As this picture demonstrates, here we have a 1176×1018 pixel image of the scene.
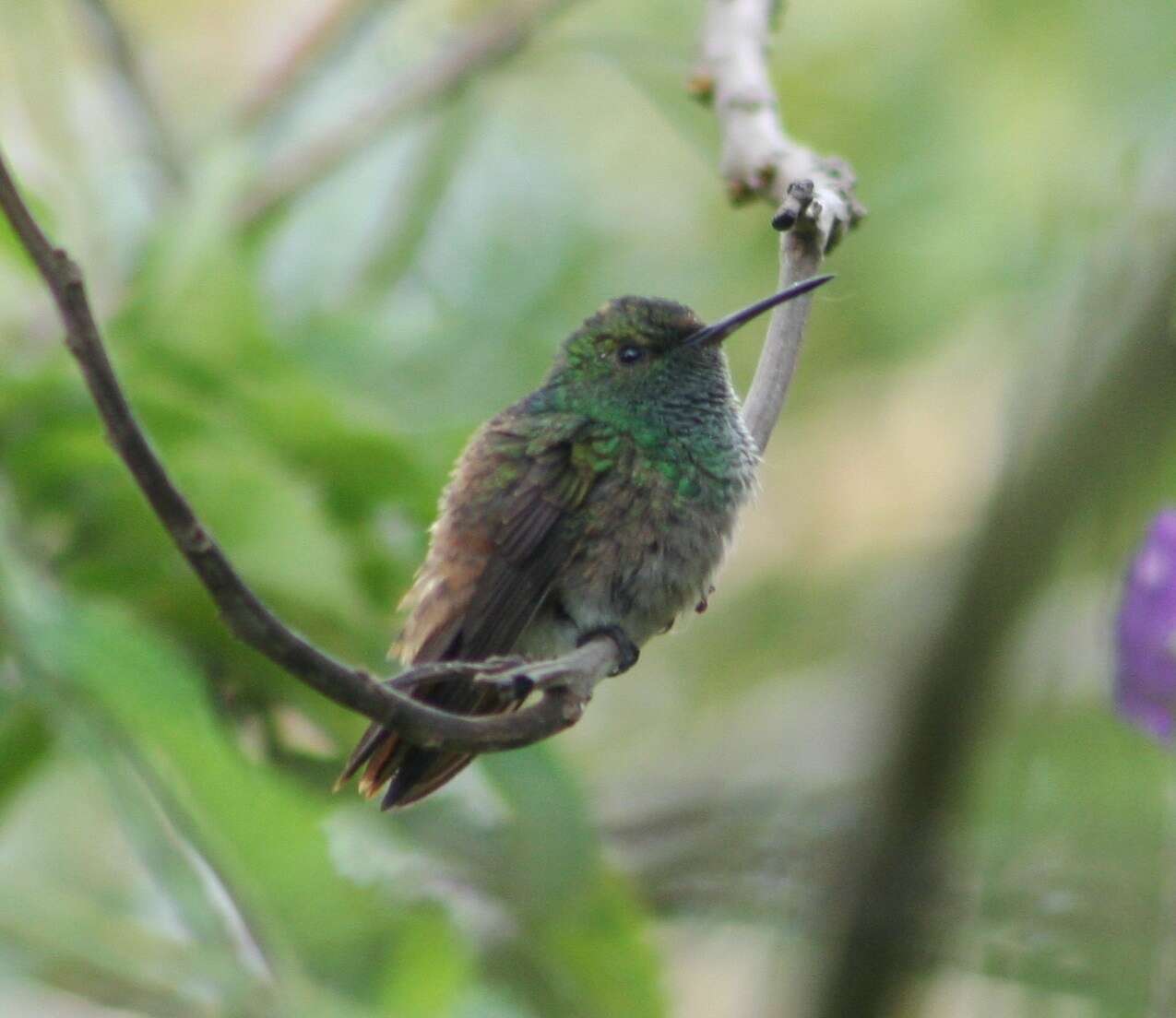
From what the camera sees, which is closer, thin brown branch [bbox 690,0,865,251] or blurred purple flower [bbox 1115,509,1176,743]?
thin brown branch [bbox 690,0,865,251]

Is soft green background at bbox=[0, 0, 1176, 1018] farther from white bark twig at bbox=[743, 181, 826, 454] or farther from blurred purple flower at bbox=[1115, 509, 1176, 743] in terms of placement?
white bark twig at bbox=[743, 181, 826, 454]

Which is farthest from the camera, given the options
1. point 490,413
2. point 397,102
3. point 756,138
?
point 397,102

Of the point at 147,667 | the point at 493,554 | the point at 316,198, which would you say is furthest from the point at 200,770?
the point at 316,198

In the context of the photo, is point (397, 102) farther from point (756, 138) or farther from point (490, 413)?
point (756, 138)

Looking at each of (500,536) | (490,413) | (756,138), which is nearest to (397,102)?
(490,413)

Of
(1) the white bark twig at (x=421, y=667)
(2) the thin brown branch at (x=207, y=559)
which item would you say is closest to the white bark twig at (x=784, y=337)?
(1) the white bark twig at (x=421, y=667)

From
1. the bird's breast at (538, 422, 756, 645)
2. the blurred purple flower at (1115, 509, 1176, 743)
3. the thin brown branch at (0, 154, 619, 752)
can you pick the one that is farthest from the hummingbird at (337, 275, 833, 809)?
the thin brown branch at (0, 154, 619, 752)

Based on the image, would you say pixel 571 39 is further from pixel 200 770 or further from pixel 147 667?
pixel 200 770

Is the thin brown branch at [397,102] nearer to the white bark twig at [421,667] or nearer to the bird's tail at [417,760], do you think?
the white bark twig at [421,667]
